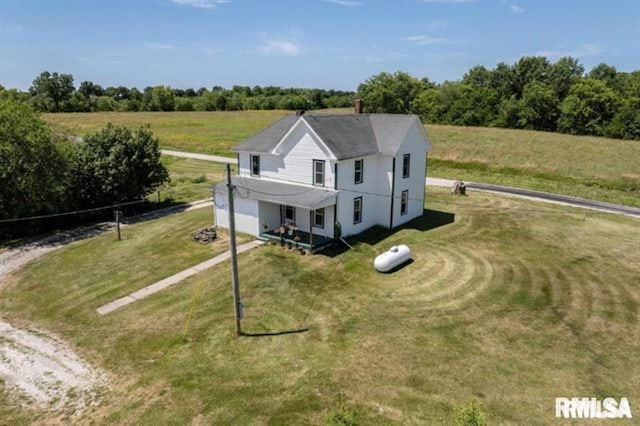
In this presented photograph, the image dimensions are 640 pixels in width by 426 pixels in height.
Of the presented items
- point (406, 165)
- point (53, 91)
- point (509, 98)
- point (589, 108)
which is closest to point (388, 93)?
point (509, 98)

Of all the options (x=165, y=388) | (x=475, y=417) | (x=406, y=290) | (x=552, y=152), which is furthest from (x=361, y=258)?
(x=552, y=152)

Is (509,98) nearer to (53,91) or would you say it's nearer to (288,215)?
(288,215)

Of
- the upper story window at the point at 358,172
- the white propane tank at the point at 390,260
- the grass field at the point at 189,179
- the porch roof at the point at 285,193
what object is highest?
the upper story window at the point at 358,172

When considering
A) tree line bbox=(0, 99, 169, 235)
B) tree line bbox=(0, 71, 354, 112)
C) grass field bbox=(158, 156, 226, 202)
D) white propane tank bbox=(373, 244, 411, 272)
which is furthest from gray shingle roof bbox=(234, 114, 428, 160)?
tree line bbox=(0, 71, 354, 112)

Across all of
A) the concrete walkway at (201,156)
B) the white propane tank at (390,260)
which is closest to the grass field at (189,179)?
the concrete walkway at (201,156)

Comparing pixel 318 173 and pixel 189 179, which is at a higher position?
pixel 318 173

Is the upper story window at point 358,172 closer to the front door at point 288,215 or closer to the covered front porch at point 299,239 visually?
the covered front porch at point 299,239
